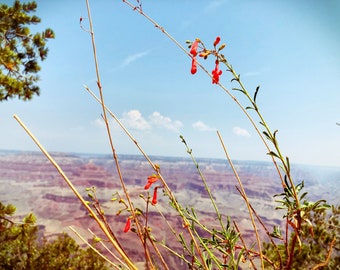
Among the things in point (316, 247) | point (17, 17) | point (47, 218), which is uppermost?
point (17, 17)

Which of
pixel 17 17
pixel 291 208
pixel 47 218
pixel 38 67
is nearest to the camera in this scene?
pixel 291 208

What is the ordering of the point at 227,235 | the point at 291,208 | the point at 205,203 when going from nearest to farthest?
the point at 291,208 < the point at 227,235 < the point at 205,203

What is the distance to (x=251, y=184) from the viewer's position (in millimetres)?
149500

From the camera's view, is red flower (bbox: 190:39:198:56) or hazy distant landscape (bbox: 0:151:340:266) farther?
hazy distant landscape (bbox: 0:151:340:266)

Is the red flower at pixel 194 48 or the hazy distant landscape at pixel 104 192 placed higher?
the red flower at pixel 194 48

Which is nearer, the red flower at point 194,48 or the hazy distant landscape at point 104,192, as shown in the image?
the red flower at point 194,48

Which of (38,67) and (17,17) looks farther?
(38,67)

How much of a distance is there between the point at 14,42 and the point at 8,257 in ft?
26.5

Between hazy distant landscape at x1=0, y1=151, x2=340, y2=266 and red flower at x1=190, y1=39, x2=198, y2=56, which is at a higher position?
red flower at x1=190, y1=39, x2=198, y2=56

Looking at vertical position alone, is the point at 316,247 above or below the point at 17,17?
below

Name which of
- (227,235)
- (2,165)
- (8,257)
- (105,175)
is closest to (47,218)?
(105,175)

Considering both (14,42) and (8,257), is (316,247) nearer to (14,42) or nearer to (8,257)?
(8,257)

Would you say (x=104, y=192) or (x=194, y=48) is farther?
(x=104, y=192)

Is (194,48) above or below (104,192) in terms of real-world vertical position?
above
